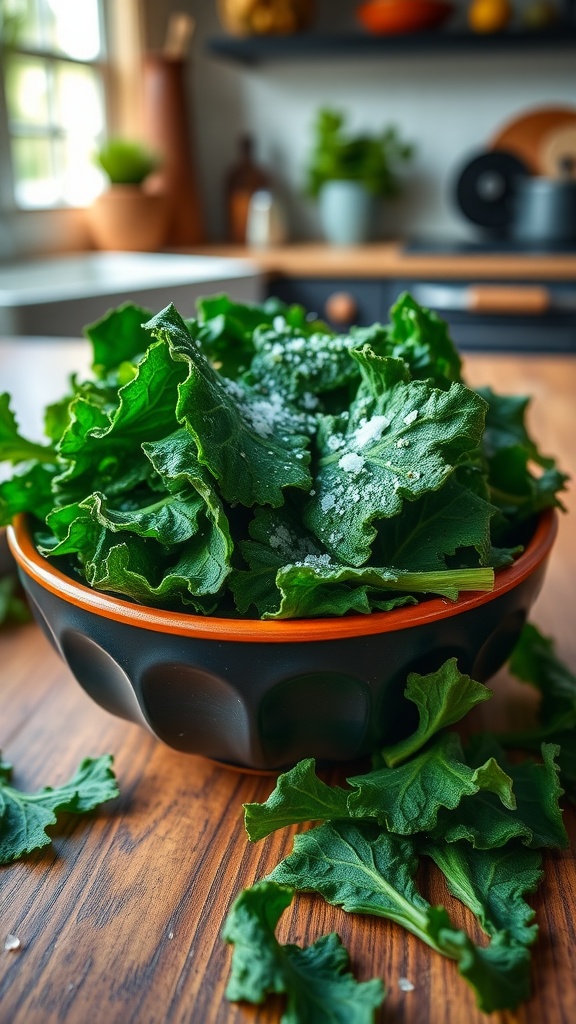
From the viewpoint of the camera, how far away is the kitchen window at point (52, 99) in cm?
270

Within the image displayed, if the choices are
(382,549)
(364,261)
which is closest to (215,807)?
(382,549)

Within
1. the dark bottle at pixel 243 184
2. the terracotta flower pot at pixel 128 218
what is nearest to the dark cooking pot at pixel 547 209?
the dark bottle at pixel 243 184

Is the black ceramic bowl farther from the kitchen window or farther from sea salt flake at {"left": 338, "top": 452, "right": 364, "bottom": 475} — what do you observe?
the kitchen window

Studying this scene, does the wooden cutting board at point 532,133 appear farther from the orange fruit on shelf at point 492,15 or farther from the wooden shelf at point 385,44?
the orange fruit on shelf at point 492,15

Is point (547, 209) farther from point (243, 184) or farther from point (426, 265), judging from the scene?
point (243, 184)

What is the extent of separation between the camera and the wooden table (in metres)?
0.42

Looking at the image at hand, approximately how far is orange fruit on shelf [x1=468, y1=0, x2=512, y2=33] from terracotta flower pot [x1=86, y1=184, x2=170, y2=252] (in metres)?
1.15

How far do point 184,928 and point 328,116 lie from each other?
2983 mm

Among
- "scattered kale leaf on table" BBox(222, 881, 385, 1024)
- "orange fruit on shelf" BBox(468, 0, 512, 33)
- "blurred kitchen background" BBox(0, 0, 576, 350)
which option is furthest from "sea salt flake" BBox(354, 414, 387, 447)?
"orange fruit on shelf" BBox(468, 0, 512, 33)

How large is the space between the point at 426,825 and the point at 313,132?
3172 mm

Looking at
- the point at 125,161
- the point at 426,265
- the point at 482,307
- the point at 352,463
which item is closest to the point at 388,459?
the point at 352,463

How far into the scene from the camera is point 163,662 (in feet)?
1.58

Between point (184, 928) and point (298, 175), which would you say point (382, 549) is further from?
point (298, 175)

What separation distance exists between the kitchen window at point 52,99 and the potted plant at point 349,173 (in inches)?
30.9
